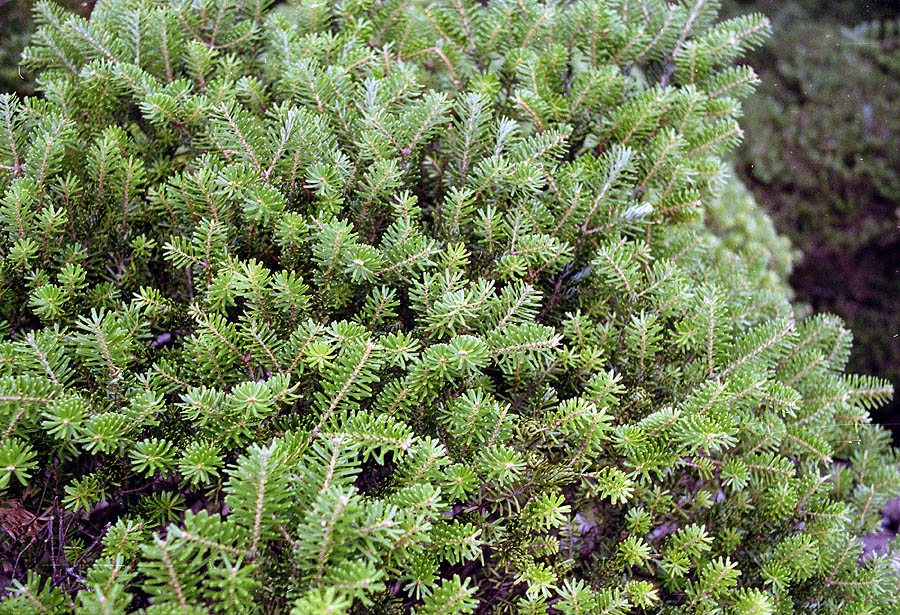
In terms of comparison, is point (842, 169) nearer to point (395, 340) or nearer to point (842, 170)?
point (842, 170)

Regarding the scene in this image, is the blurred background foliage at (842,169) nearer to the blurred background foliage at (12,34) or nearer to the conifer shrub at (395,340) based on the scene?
the conifer shrub at (395,340)

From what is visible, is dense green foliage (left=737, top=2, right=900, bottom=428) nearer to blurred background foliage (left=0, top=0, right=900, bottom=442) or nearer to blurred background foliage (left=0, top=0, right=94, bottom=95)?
blurred background foliage (left=0, top=0, right=900, bottom=442)

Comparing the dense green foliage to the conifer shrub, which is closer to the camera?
the conifer shrub

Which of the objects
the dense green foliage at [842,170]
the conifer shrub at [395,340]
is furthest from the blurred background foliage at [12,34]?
the dense green foliage at [842,170]

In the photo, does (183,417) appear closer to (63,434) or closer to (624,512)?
(63,434)

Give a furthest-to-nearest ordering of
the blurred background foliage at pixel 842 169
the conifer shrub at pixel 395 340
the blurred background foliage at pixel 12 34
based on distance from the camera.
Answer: the blurred background foliage at pixel 842 169 < the blurred background foliage at pixel 12 34 < the conifer shrub at pixel 395 340

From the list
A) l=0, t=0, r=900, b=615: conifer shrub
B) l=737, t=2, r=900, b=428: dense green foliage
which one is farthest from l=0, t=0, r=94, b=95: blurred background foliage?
l=737, t=2, r=900, b=428: dense green foliage

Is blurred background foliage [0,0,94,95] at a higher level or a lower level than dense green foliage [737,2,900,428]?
higher

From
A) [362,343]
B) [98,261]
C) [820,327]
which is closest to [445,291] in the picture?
[362,343]
